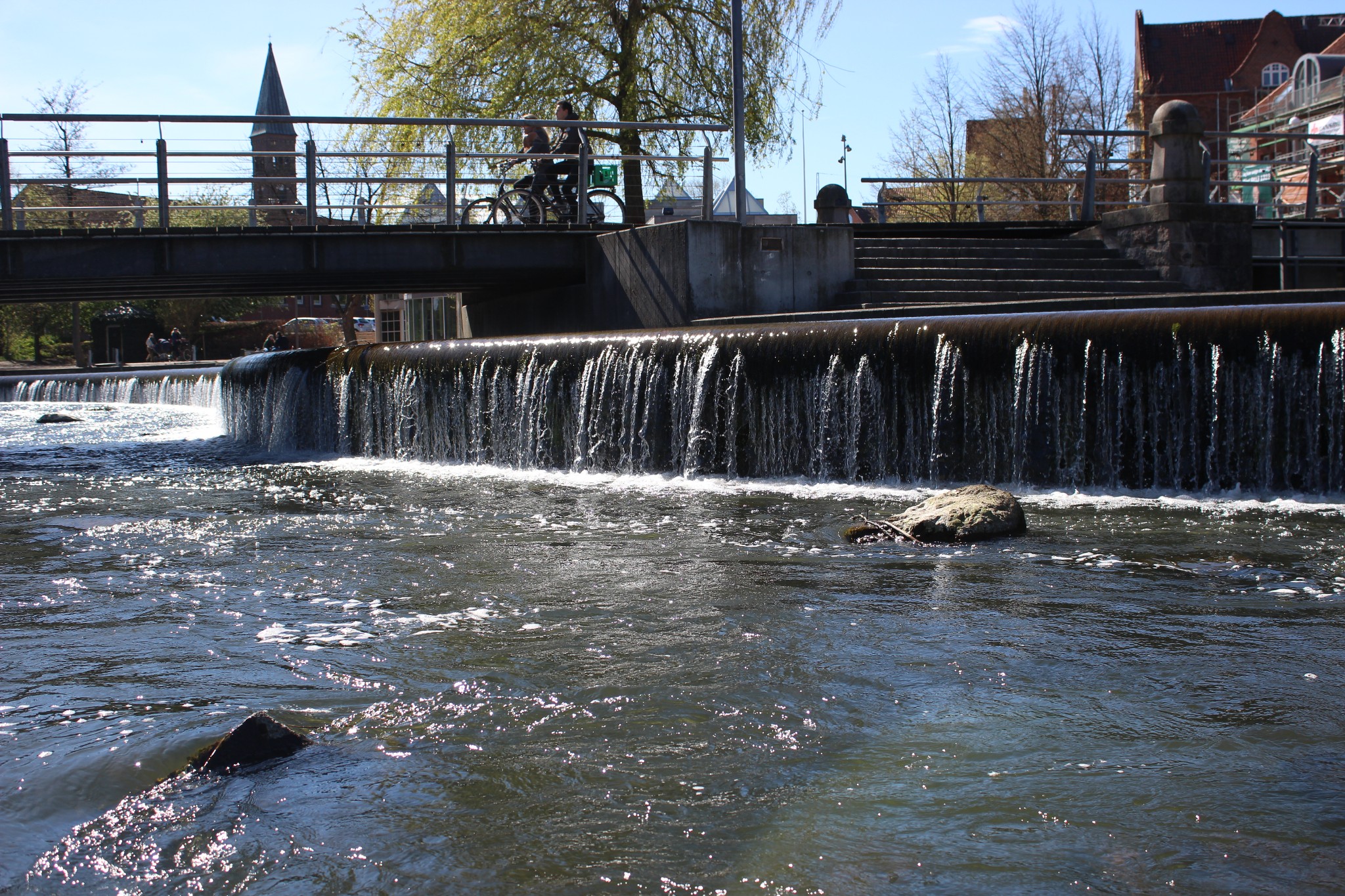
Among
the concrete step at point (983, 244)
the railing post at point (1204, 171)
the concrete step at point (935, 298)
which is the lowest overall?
the concrete step at point (935, 298)

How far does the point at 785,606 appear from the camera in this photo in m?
5.96

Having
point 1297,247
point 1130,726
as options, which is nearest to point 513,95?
point 1297,247

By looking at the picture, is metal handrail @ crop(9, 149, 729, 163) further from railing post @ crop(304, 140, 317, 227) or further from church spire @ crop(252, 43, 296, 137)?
church spire @ crop(252, 43, 296, 137)

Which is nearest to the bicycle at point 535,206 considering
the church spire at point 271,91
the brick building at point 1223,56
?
the brick building at point 1223,56

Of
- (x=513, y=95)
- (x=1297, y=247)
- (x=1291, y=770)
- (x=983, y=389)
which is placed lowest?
(x=1291, y=770)

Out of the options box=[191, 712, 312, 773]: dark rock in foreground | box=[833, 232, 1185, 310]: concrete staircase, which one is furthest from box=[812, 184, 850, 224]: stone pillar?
box=[191, 712, 312, 773]: dark rock in foreground

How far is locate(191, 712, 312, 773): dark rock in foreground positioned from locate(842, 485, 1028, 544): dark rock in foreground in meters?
4.53

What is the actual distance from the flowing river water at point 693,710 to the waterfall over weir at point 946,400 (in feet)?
3.24

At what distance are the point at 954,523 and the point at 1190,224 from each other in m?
10.2

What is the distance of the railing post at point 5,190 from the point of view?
1538cm

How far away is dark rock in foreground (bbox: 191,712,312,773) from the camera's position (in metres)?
3.93

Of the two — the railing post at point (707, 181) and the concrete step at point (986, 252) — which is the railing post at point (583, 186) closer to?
the railing post at point (707, 181)

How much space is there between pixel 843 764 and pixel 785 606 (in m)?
2.12

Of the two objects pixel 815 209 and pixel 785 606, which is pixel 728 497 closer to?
pixel 785 606
